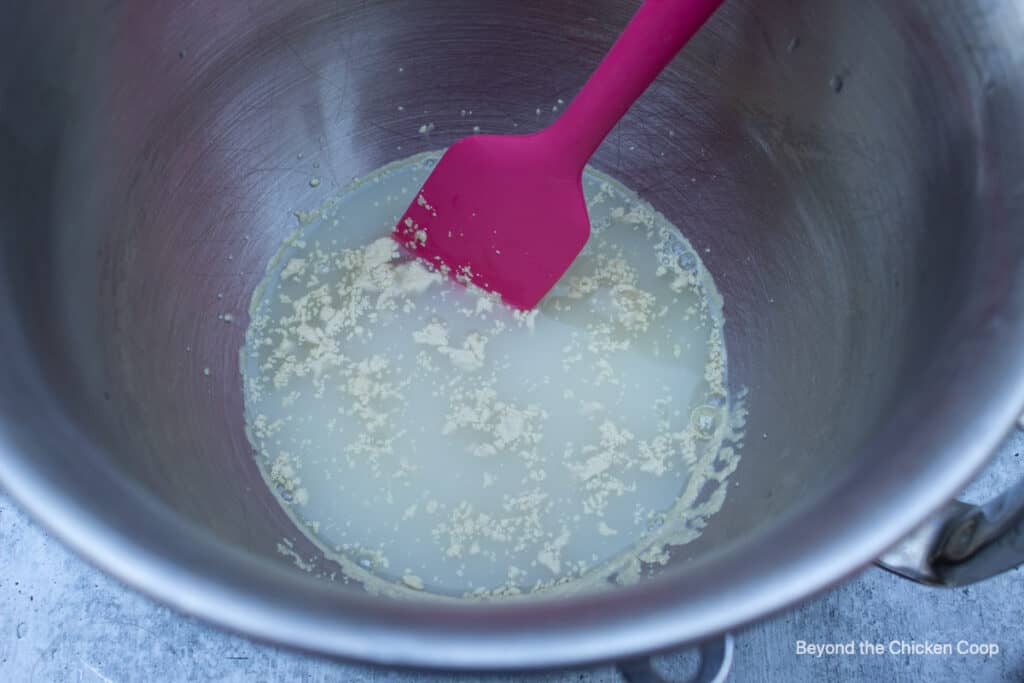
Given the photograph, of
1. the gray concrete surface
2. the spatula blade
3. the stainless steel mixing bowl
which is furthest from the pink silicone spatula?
the gray concrete surface

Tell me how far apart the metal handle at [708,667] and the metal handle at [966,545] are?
136 millimetres

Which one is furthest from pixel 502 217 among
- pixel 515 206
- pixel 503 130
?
pixel 503 130

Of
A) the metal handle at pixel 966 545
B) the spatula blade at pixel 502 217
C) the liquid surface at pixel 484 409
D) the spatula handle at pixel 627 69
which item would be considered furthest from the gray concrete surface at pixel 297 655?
the spatula handle at pixel 627 69

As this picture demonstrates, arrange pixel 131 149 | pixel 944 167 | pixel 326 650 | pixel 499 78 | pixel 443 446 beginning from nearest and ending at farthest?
pixel 326 650 → pixel 944 167 → pixel 131 149 → pixel 443 446 → pixel 499 78

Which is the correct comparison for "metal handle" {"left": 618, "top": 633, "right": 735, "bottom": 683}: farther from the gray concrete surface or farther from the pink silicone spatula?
the pink silicone spatula

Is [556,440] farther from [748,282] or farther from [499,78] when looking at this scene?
[499,78]

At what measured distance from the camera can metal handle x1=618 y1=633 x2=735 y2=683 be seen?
655 millimetres

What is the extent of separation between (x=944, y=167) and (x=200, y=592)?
0.63 meters

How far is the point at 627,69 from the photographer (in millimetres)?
822

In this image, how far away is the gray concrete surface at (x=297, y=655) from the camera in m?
0.88

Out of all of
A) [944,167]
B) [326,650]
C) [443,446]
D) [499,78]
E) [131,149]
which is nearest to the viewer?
[326,650]

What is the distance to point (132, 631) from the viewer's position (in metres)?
0.89

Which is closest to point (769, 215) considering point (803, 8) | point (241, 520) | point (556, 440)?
point (803, 8)

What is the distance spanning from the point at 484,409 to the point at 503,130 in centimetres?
40
